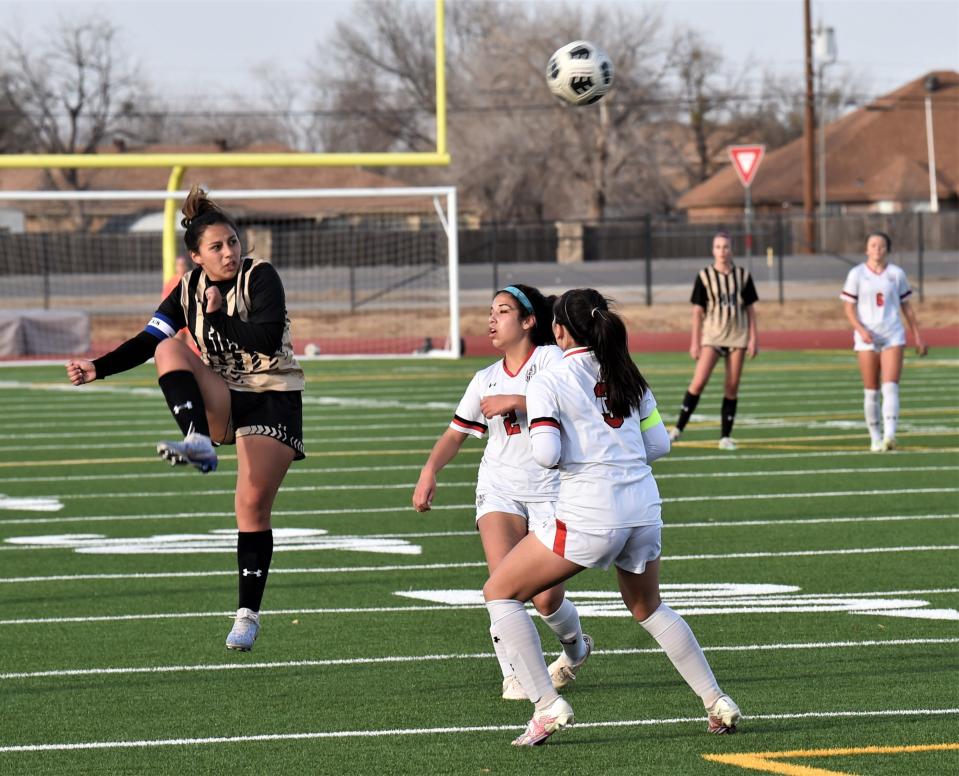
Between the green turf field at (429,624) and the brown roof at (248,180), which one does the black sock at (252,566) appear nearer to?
the green turf field at (429,624)

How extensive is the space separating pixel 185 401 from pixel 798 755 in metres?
2.72

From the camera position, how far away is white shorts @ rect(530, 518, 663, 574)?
17.7ft

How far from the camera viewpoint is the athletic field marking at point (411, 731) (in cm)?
576

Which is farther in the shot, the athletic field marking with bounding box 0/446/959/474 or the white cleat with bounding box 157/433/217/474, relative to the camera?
the athletic field marking with bounding box 0/446/959/474

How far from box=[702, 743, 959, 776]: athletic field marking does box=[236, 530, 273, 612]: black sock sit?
2.28 metres

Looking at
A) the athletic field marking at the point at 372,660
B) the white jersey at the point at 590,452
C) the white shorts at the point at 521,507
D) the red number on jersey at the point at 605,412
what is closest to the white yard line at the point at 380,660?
the athletic field marking at the point at 372,660

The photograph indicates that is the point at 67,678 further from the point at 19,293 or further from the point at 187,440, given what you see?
the point at 19,293

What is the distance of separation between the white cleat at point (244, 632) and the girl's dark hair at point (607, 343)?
206 centimetres

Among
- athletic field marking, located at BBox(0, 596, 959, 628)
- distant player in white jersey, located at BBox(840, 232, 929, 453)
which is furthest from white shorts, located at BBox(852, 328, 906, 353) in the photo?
athletic field marking, located at BBox(0, 596, 959, 628)

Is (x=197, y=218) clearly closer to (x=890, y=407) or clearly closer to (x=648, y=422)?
(x=648, y=422)

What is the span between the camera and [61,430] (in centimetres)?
1877

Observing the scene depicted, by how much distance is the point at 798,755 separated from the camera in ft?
18.0

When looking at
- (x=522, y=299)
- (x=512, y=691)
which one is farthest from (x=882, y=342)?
(x=512, y=691)

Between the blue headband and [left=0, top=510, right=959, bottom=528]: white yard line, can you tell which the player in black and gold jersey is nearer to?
[left=0, top=510, right=959, bottom=528]: white yard line
